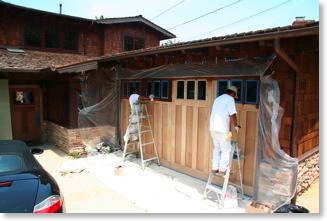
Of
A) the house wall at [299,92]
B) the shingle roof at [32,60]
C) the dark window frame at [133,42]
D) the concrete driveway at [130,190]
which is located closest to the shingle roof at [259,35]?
the house wall at [299,92]

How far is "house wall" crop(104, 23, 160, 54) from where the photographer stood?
11.1m

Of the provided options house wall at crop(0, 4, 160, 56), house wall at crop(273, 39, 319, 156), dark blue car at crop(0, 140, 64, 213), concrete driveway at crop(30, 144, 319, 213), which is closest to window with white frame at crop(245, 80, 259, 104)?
house wall at crop(273, 39, 319, 156)

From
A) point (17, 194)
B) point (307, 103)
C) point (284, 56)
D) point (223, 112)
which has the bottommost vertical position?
point (17, 194)

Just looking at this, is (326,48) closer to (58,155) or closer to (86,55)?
(58,155)

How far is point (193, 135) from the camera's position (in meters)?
5.42

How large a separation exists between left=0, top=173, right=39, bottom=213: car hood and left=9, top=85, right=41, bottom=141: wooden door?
21.1 ft

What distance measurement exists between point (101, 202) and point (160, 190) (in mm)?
1079

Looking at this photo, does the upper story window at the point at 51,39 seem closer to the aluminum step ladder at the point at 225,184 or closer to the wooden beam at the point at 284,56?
the aluminum step ladder at the point at 225,184

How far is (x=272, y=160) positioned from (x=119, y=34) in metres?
9.14

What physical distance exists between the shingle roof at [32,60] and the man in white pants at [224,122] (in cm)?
450

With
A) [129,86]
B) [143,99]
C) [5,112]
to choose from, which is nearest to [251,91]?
[143,99]

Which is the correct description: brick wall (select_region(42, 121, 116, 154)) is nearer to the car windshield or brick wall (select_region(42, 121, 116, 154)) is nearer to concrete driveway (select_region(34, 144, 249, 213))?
concrete driveway (select_region(34, 144, 249, 213))

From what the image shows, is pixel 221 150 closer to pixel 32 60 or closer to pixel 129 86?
pixel 129 86

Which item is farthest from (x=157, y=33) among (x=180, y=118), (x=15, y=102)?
(x=180, y=118)
